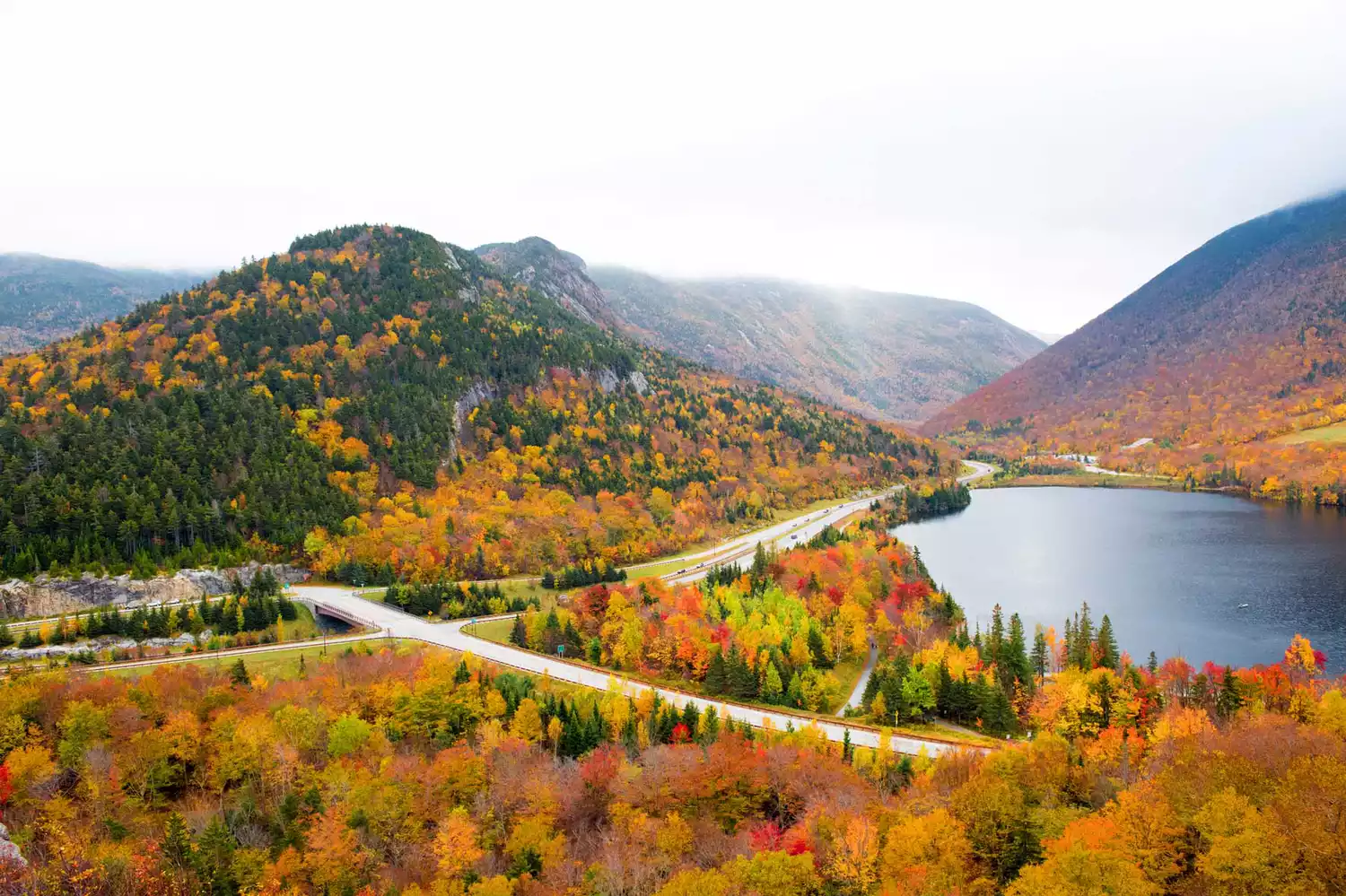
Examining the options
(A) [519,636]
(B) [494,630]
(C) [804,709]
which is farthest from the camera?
(B) [494,630]

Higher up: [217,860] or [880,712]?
[217,860]

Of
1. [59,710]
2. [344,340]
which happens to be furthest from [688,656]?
[344,340]

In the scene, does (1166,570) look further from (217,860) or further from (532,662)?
(217,860)

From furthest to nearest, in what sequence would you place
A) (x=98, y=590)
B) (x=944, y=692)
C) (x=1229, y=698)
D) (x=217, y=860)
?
(x=98, y=590)
(x=944, y=692)
(x=1229, y=698)
(x=217, y=860)

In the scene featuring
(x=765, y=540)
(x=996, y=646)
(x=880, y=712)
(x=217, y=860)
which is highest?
(x=765, y=540)

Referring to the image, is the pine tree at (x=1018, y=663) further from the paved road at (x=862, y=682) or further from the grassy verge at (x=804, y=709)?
the paved road at (x=862, y=682)

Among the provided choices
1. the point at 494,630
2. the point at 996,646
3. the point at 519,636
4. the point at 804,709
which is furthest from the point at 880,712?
the point at 494,630

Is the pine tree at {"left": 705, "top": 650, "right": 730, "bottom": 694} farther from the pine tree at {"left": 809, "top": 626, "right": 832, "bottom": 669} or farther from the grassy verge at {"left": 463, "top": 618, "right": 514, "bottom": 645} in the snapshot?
the grassy verge at {"left": 463, "top": 618, "right": 514, "bottom": 645}
